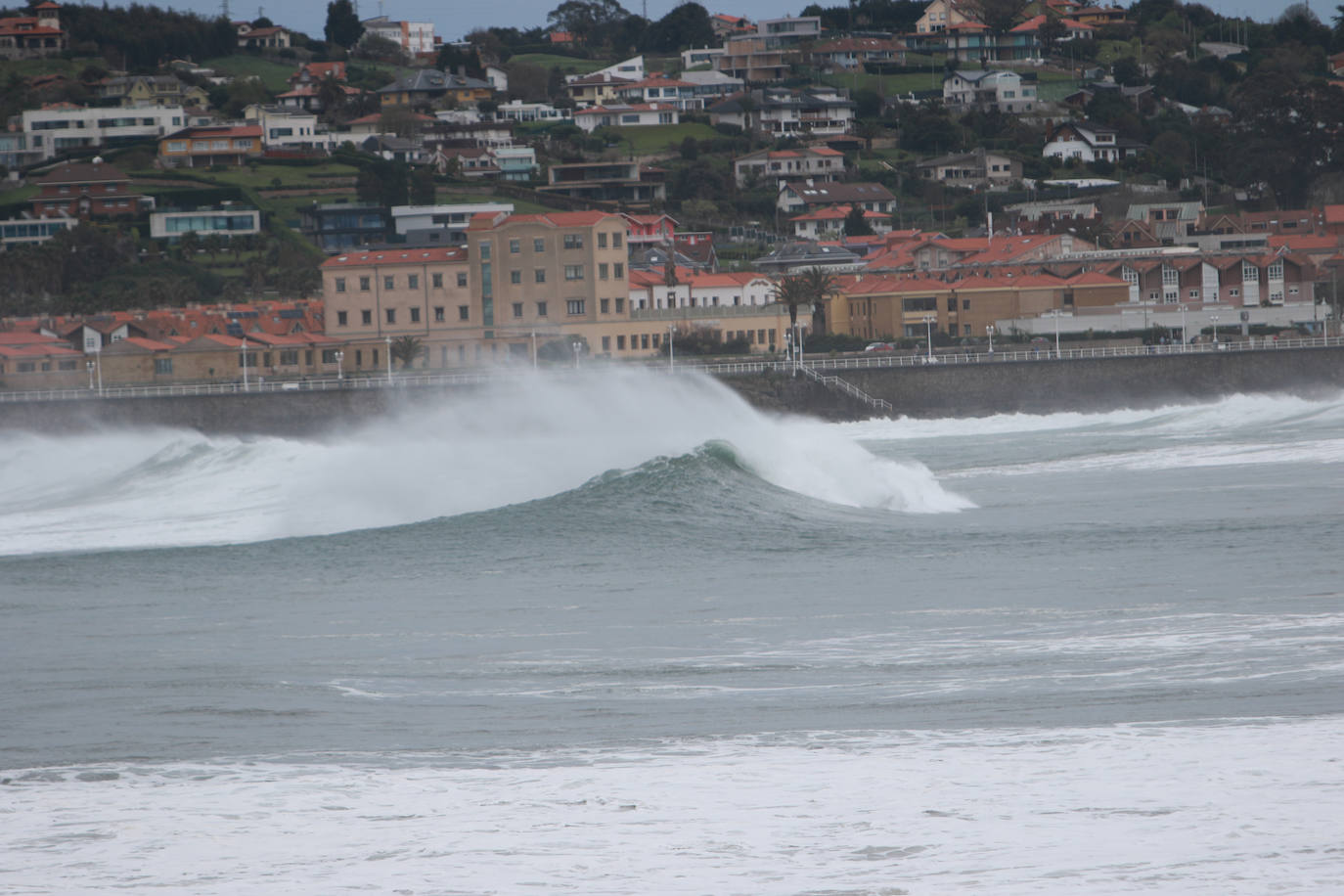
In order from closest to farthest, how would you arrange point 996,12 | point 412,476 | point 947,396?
point 412,476 < point 947,396 < point 996,12

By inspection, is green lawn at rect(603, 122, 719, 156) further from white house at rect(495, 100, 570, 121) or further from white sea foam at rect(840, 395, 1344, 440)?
white sea foam at rect(840, 395, 1344, 440)

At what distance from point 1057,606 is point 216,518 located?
1617 cm

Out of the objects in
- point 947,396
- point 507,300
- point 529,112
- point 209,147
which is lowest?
point 947,396

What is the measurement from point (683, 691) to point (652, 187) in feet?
315

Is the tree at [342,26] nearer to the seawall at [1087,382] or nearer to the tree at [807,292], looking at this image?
the tree at [807,292]

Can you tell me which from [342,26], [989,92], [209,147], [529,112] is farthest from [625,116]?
[342,26]

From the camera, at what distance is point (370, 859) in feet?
26.0

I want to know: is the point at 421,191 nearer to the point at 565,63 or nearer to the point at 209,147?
the point at 209,147

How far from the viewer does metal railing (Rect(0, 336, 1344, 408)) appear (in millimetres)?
55344

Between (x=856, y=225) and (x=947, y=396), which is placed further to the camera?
(x=856, y=225)

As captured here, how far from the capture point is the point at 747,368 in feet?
193

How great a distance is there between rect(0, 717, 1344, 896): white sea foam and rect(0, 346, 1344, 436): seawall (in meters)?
44.6

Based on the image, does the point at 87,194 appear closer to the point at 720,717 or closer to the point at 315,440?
the point at 315,440

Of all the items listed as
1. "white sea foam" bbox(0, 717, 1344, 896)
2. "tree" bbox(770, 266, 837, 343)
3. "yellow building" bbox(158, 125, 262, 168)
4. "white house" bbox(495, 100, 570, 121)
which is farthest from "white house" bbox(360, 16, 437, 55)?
"white sea foam" bbox(0, 717, 1344, 896)
